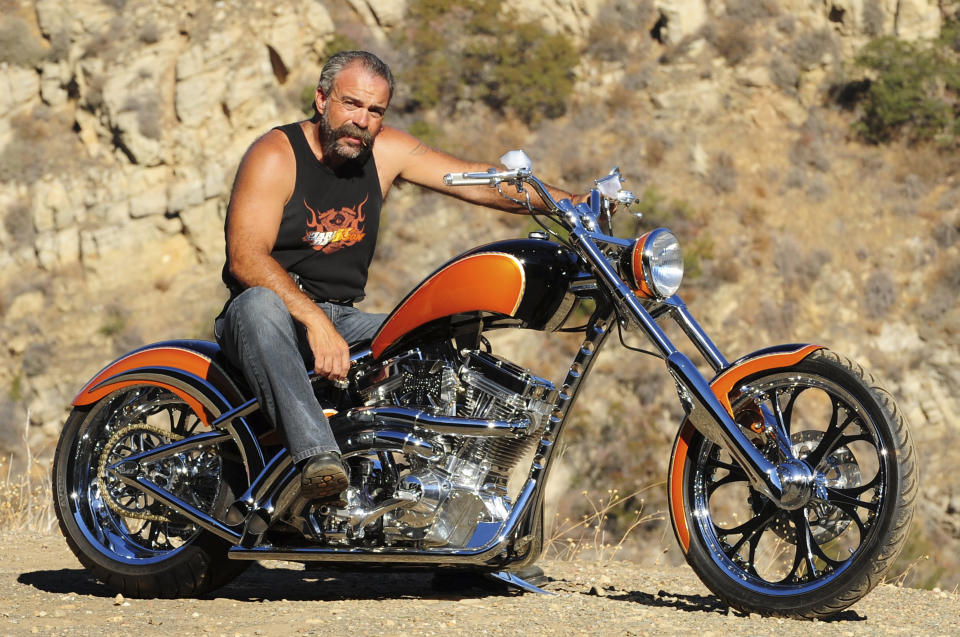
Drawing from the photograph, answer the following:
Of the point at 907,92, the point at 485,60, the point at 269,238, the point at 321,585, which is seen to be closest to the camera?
the point at 269,238

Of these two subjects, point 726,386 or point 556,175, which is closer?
point 726,386

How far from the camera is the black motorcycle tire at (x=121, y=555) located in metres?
4.46

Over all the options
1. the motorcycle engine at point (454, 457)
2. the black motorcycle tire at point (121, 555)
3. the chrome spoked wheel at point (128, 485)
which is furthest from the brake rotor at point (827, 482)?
the chrome spoked wheel at point (128, 485)

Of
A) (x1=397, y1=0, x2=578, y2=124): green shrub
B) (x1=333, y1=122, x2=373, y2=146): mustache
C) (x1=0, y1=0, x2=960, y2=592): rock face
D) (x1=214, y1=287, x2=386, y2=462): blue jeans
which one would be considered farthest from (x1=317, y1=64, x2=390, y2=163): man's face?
(x1=397, y1=0, x2=578, y2=124): green shrub

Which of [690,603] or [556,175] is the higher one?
[556,175]

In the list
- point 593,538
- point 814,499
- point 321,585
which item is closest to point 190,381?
point 321,585

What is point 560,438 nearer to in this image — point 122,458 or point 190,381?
point 190,381

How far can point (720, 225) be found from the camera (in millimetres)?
22438

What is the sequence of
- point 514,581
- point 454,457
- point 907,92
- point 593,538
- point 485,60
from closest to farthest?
1. point 454,457
2. point 514,581
3. point 593,538
4. point 907,92
5. point 485,60

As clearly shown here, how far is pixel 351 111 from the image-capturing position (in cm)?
431

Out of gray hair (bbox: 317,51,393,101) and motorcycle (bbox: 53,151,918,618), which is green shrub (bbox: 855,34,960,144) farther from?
motorcycle (bbox: 53,151,918,618)

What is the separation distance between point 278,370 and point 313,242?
23.4 inches

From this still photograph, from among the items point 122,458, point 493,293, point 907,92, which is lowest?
point 122,458

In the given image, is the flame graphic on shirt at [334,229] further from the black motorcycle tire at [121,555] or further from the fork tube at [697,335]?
the fork tube at [697,335]
